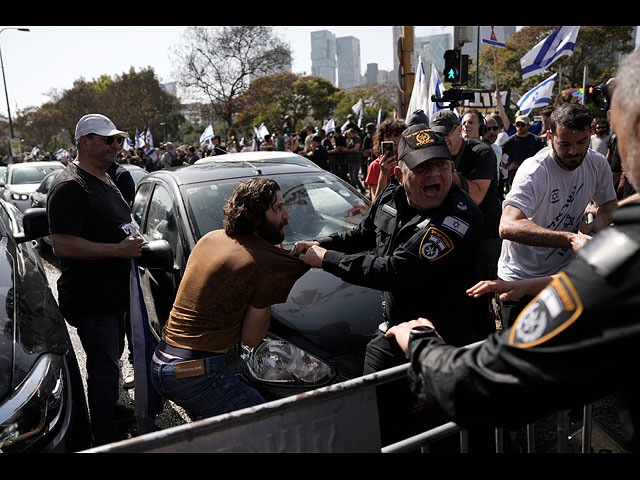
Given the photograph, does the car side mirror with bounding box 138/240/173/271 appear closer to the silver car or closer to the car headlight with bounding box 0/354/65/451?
the car headlight with bounding box 0/354/65/451

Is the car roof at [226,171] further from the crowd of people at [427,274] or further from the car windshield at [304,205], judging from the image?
the crowd of people at [427,274]

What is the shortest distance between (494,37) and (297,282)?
12.5 metres

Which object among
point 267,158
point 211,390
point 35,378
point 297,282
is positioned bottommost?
point 211,390

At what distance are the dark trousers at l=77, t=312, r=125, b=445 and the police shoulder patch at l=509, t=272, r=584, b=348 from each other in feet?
9.53

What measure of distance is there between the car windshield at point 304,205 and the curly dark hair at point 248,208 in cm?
107

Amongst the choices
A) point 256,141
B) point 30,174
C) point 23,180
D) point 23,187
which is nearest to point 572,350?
point 23,187

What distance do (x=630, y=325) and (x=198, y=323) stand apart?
2009 millimetres

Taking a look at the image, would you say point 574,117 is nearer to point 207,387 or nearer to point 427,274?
point 427,274

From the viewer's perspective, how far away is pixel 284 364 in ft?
8.96

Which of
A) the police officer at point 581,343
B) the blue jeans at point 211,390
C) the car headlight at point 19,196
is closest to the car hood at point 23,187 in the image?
the car headlight at point 19,196

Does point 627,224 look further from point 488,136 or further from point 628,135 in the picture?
point 488,136

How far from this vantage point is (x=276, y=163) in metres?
4.70

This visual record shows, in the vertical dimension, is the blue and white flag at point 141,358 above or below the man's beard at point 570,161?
below

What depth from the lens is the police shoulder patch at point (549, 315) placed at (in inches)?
39.5
